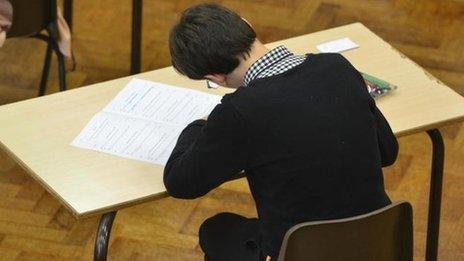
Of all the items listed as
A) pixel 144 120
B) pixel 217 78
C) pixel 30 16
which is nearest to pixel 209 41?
pixel 217 78

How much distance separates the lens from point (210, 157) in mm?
2254

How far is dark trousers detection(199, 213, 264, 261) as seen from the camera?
258 centimetres

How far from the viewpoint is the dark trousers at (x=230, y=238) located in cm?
258

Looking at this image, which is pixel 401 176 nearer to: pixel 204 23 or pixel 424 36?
pixel 424 36

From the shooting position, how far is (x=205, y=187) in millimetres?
2314

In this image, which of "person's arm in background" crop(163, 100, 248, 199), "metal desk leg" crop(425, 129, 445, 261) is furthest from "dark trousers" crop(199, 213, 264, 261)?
"metal desk leg" crop(425, 129, 445, 261)

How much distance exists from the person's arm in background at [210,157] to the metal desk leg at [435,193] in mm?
763

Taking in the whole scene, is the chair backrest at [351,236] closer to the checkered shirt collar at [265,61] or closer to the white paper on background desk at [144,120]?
the checkered shirt collar at [265,61]

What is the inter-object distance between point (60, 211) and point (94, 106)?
90cm

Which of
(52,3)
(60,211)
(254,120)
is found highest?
(254,120)

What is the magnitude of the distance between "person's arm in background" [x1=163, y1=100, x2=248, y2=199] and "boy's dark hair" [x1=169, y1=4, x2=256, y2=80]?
0.13 meters

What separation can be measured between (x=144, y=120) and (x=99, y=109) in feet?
0.45

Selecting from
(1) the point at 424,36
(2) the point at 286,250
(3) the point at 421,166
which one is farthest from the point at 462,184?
(2) the point at 286,250

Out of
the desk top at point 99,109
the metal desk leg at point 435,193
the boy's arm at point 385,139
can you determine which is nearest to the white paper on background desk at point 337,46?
the desk top at point 99,109
